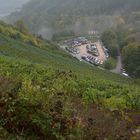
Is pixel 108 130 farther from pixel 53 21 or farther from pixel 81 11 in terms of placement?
pixel 81 11

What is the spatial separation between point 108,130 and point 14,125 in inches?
82.0

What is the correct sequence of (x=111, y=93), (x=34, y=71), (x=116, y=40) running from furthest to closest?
(x=116, y=40), (x=34, y=71), (x=111, y=93)

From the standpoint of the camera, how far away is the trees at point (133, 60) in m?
56.7

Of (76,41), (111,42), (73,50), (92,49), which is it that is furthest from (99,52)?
(76,41)

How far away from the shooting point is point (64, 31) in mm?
102375

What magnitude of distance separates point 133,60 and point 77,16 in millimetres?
67171

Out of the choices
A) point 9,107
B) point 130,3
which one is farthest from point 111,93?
point 130,3

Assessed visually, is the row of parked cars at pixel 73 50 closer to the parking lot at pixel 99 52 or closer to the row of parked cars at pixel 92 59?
the parking lot at pixel 99 52

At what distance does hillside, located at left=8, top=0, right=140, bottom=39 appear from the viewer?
363ft

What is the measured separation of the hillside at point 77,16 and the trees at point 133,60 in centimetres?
4002

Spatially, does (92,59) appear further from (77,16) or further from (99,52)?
(77,16)

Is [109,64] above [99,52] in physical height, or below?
below

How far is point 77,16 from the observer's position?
12344cm

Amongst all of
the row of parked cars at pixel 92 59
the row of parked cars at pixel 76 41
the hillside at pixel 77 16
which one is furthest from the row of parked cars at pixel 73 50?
the hillside at pixel 77 16
